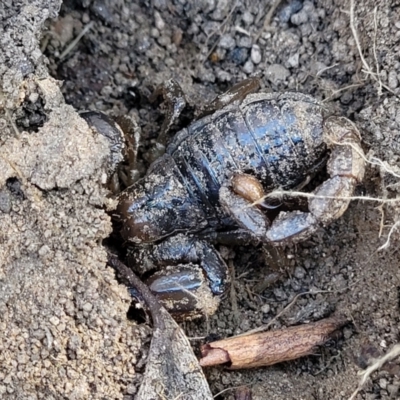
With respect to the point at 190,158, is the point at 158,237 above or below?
below

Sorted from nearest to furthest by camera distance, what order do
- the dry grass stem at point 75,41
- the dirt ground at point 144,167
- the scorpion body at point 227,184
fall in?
the dirt ground at point 144,167, the scorpion body at point 227,184, the dry grass stem at point 75,41

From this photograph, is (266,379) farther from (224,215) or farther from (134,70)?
(134,70)

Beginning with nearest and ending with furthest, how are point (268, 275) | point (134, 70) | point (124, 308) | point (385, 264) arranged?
point (124, 308), point (385, 264), point (268, 275), point (134, 70)

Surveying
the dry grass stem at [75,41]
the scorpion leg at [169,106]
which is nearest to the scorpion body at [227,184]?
the scorpion leg at [169,106]

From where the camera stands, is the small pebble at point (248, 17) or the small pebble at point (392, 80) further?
the small pebble at point (248, 17)

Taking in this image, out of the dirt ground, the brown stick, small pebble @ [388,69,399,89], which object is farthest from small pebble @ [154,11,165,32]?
the brown stick

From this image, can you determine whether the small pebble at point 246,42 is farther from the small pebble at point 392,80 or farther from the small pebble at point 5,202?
the small pebble at point 5,202

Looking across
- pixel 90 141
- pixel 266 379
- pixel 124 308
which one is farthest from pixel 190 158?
pixel 266 379
